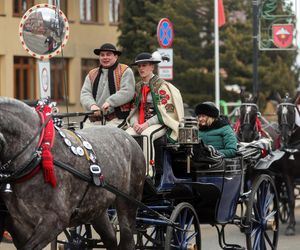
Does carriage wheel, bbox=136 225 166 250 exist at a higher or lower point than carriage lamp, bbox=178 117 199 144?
lower

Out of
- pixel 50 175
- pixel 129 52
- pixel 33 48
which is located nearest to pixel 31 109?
pixel 50 175

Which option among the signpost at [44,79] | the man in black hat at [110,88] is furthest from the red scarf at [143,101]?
the signpost at [44,79]

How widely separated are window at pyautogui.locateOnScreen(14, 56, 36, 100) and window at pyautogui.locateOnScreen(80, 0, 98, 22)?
4.42m

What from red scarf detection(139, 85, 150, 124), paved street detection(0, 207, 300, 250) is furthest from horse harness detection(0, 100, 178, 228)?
paved street detection(0, 207, 300, 250)

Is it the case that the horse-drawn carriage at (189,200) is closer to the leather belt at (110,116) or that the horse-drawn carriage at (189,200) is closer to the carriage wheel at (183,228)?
the carriage wheel at (183,228)

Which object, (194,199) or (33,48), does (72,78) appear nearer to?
(33,48)

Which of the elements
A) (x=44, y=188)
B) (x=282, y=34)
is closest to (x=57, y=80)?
(x=282, y=34)

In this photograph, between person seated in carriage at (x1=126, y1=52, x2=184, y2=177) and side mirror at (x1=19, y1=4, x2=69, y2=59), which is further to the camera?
side mirror at (x1=19, y1=4, x2=69, y2=59)

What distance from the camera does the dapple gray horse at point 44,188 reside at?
22.9 feet

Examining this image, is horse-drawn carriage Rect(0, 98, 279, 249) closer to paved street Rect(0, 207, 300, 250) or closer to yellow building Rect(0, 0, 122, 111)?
paved street Rect(0, 207, 300, 250)

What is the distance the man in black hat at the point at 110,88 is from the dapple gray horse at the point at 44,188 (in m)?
1.00

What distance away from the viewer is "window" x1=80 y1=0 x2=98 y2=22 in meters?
39.6

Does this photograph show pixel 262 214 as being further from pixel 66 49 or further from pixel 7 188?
pixel 66 49

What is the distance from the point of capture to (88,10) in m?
40.1
